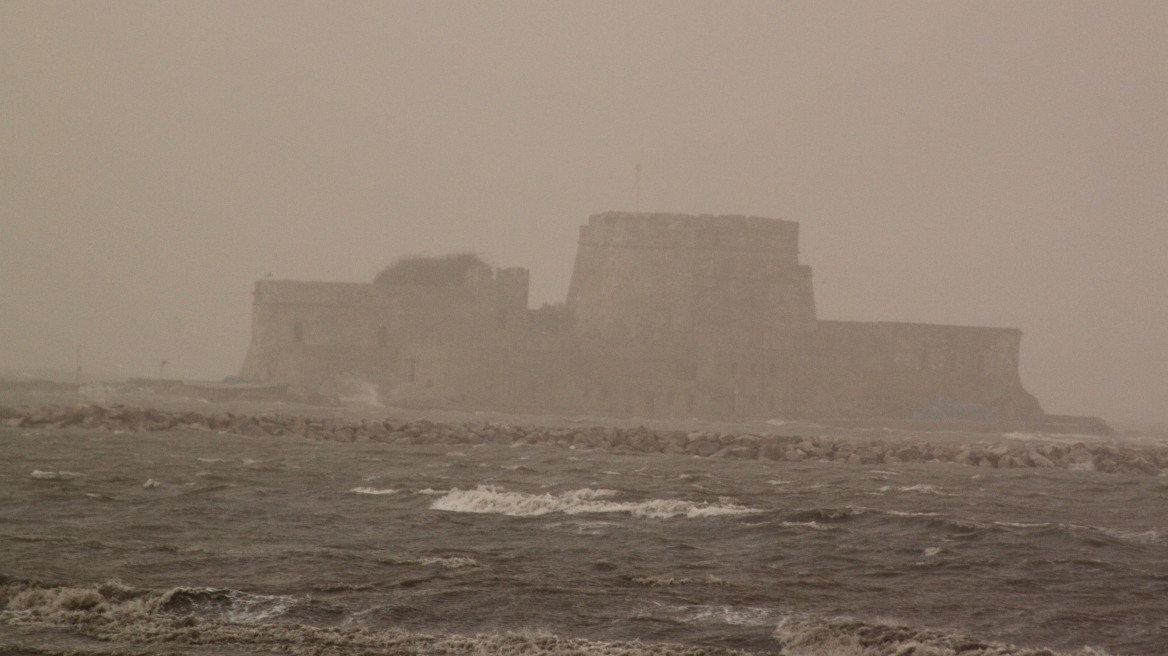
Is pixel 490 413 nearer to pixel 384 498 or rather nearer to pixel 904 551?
pixel 384 498

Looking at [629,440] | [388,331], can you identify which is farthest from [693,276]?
[629,440]

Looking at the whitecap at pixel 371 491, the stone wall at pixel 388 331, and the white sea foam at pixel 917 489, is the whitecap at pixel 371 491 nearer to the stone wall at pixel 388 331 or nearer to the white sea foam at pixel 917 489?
the white sea foam at pixel 917 489

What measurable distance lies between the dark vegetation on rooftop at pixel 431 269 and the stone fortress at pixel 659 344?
6046mm

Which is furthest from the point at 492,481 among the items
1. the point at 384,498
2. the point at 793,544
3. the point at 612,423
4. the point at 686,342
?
the point at 686,342

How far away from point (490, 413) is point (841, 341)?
9358 mm

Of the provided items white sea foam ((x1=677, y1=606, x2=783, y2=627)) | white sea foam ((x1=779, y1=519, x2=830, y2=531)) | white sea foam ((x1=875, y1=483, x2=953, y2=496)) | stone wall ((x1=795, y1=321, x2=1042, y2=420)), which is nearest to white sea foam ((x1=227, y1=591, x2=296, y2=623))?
white sea foam ((x1=677, y1=606, x2=783, y2=627))

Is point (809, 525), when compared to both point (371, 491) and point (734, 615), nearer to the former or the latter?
point (734, 615)

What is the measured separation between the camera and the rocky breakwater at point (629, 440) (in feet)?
72.7

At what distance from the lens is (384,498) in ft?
50.0

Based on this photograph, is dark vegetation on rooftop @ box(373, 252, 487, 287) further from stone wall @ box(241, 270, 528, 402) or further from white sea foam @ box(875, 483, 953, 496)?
white sea foam @ box(875, 483, 953, 496)

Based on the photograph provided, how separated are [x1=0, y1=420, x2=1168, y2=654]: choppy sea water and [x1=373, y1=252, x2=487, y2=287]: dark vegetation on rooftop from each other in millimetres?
27897

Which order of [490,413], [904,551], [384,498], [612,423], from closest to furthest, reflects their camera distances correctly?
[904,551]
[384,498]
[612,423]
[490,413]

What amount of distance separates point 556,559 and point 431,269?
35767mm

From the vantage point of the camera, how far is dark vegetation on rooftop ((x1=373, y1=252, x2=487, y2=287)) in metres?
46.2
